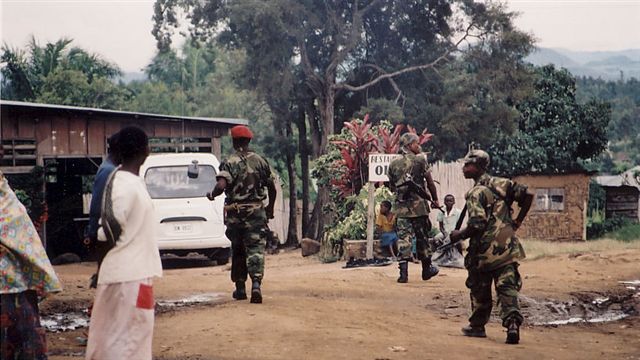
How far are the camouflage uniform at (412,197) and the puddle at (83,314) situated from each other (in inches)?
98.5

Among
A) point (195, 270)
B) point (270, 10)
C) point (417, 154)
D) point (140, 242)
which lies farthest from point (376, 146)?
point (140, 242)

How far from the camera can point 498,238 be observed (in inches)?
333

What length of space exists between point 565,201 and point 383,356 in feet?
73.0

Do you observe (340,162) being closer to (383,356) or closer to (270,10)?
(270,10)

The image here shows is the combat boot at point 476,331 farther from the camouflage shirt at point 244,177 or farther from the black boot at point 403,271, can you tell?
A: the black boot at point 403,271

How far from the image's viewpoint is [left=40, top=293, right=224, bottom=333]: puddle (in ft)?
32.4

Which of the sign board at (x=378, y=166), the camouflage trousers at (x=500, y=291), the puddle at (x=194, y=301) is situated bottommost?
the puddle at (x=194, y=301)

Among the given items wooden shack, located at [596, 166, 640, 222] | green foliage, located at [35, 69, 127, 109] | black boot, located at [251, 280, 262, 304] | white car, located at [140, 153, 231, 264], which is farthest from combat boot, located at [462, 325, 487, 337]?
green foliage, located at [35, 69, 127, 109]

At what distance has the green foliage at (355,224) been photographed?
1770 cm

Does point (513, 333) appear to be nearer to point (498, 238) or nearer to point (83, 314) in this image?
point (498, 238)

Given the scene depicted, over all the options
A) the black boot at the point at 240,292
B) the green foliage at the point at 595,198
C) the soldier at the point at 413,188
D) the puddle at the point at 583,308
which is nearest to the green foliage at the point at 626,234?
the green foliage at the point at 595,198

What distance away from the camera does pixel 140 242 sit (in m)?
5.64

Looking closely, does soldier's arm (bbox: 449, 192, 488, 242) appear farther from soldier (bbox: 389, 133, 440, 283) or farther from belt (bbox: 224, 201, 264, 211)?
soldier (bbox: 389, 133, 440, 283)

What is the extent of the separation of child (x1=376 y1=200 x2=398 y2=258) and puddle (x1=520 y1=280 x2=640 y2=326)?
378 centimetres
